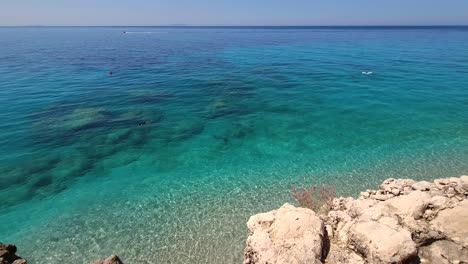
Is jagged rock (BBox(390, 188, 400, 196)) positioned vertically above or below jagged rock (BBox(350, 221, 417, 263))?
below

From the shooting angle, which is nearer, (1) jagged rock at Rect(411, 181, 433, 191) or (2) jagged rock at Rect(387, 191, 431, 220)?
(2) jagged rock at Rect(387, 191, 431, 220)

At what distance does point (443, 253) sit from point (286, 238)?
410cm

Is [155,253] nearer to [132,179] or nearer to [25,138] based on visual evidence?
[132,179]

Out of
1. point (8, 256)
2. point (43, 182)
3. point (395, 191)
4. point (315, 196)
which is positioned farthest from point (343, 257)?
point (43, 182)

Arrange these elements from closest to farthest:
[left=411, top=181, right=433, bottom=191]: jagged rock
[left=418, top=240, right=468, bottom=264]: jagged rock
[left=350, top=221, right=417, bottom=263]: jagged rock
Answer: [left=350, top=221, right=417, bottom=263]: jagged rock, [left=418, top=240, right=468, bottom=264]: jagged rock, [left=411, top=181, right=433, bottom=191]: jagged rock

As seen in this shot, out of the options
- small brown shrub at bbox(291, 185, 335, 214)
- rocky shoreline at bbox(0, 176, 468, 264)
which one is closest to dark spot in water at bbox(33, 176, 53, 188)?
rocky shoreline at bbox(0, 176, 468, 264)

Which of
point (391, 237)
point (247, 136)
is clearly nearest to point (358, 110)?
point (247, 136)

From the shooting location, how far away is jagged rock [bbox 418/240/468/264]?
6703 millimetres

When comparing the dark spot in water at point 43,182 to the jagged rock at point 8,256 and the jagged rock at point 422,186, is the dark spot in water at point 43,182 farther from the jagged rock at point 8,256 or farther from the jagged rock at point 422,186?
the jagged rock at point 422,186

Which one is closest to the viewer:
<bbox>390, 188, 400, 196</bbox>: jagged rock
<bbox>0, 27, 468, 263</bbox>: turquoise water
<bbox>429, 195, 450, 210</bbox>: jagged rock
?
<bbox>429, 195, 450, 210</bbox>: jagged rock

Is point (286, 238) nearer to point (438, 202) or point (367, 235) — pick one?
point (367, 235)

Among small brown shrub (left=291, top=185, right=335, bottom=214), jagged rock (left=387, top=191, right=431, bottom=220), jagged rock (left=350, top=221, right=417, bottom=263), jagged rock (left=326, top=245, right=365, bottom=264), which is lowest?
small brown shrub (left=291, top=185, right=335, bottom=214)

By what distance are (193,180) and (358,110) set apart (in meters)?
18.2

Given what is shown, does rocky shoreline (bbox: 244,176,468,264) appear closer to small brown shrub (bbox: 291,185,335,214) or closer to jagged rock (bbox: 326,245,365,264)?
jagged rock (bbox: 326,245,365,264)
